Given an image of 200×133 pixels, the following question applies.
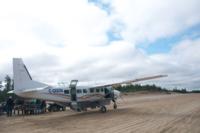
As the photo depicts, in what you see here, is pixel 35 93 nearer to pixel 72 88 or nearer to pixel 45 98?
pixel 45 98

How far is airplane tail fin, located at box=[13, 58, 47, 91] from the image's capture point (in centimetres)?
2495

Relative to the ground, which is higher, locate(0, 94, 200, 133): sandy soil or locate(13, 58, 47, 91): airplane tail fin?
locate(13, 58, 47, 91): airplane tail fin

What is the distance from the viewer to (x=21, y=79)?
25.3 metres

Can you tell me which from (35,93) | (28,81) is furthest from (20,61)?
(35,93)

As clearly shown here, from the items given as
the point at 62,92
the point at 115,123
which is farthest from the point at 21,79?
the point at 115,123

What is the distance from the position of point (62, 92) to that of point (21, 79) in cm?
386

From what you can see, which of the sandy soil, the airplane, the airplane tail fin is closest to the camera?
the sandy soil

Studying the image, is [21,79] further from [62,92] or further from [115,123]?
[115,123]

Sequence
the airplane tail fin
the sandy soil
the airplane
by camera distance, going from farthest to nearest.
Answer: the airplane tail fin
the airplane
the sandy soil

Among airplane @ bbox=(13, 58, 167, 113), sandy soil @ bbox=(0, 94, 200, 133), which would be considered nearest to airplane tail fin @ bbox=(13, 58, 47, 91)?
airplane @ bbox=(13, 58, 167, 113)

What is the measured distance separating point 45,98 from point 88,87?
396 cm

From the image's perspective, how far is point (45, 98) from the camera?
79.5ft

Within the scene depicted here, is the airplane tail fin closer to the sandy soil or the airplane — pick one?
the airplane

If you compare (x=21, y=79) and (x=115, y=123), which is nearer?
(x=115, y=123)
